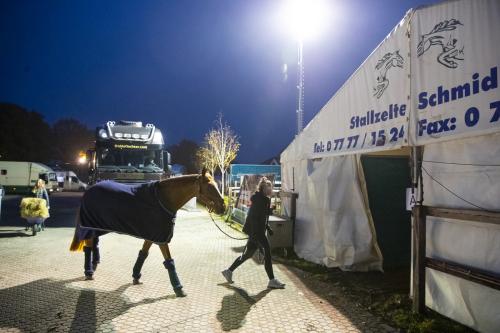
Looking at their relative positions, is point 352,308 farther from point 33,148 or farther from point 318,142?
point 33,148

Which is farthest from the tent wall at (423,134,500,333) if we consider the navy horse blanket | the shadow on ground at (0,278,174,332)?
the shadow on ground at (0,278,174,332)

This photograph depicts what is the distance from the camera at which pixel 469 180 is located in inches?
176

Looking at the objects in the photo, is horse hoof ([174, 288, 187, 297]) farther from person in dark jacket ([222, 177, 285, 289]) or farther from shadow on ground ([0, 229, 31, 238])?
shadow on ground ([0, 229, 31, 238])

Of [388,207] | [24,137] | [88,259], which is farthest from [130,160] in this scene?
[24,137]

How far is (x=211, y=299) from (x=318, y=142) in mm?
4381

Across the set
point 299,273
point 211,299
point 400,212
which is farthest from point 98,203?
point 400,212

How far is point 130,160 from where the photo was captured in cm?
1190

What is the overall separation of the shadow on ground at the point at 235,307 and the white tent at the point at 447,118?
264 cm

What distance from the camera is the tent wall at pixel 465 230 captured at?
4125mm

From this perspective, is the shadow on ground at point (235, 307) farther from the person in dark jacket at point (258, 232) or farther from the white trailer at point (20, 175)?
the white trailer at point (20, 175)

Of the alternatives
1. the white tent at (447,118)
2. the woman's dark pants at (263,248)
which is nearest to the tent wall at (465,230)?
the white tent at (447,118)

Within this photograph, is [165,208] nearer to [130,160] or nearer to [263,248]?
[263,248]

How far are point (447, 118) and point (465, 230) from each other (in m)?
1.49

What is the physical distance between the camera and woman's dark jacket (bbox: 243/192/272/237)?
6.29 metres
